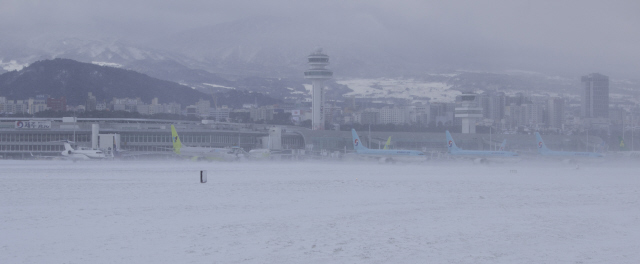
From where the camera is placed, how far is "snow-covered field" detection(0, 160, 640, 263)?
17.0 meters

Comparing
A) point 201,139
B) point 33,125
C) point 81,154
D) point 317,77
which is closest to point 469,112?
point 317,77

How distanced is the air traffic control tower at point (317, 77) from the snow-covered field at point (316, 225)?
127 metres

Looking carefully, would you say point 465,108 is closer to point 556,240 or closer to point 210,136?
point 210,136

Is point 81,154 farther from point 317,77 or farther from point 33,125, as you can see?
point 317,77

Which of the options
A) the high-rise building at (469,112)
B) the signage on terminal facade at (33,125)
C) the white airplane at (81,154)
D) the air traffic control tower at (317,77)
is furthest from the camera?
the air traffic control tower at (317,77)

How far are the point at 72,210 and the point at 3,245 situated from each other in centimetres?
761

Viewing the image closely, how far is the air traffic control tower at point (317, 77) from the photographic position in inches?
6398

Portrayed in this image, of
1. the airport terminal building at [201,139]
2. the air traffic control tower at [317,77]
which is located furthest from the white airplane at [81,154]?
the air traffic control tower at [317,77]

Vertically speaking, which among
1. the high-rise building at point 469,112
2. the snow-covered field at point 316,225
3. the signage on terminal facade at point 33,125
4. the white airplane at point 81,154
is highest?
the high-rise building at point 469,112

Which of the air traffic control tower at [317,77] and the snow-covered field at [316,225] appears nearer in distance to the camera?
the snow-covered field at [316,225]

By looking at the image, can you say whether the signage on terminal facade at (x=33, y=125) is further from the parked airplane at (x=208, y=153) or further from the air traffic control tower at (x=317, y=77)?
the air traffic control tower at (x=317, y=77)

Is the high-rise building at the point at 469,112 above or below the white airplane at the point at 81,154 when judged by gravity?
above

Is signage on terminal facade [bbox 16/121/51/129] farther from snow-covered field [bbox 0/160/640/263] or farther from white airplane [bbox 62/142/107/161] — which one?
snow-covered field [bbox 0/160/640/263]

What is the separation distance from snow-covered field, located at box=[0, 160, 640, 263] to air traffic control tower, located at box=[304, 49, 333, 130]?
417 ft
